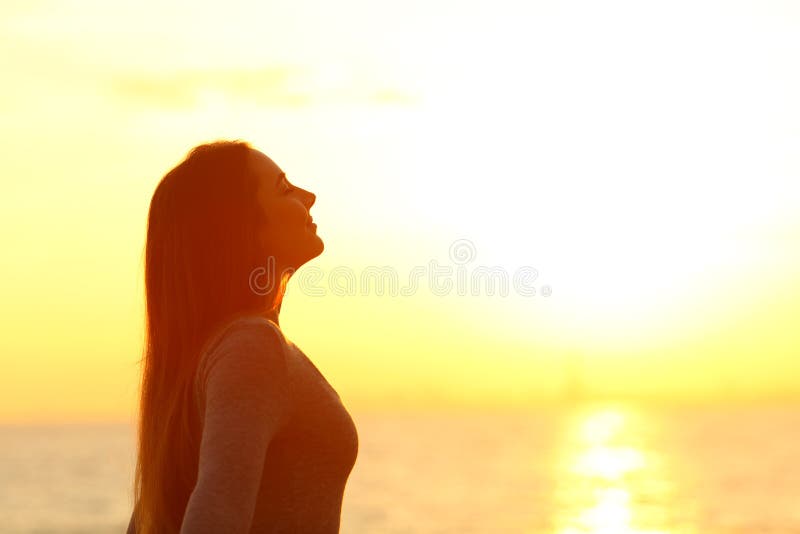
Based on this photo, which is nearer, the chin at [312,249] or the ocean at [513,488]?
the chin at [312,249]

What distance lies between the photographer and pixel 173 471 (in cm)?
300

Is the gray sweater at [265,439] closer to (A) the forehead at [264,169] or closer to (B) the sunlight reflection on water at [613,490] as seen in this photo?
(A) the forehead at [264,169]

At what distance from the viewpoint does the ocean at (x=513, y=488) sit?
42750mm

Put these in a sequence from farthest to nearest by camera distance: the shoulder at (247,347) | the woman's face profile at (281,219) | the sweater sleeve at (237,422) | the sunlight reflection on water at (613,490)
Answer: the sunlight reflection on water at (613,490), the woman's face profile at (281,219), the shoulder at (247,347), the sweater sleeve at (237,422)

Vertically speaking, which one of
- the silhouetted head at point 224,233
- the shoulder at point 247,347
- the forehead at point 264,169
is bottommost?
the shoulder at point 247,347

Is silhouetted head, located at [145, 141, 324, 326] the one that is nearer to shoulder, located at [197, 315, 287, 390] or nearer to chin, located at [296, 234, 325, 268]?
chin, located at [296, 234, 325, 268]

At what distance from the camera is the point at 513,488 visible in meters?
58.4

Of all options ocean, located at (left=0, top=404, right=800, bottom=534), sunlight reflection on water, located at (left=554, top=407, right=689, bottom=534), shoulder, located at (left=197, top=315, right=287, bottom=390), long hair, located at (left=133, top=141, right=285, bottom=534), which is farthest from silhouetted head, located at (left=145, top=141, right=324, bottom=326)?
sunlight reflection on water, located at (left=554, top=407, right=689, bottom=534)

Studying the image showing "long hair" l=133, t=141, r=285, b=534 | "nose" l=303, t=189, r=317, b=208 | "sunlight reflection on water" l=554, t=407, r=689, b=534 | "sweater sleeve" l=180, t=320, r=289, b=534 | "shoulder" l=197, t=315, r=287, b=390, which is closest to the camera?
"sweater sleeve" l=180, t=320, r=289, b=534

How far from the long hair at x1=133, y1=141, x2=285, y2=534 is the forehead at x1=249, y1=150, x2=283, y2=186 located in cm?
2

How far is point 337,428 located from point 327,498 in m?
0.20

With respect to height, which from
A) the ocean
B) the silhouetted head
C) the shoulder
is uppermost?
the ocean

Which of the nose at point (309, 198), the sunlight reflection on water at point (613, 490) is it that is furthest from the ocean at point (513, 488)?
the nose at point (309, 198)

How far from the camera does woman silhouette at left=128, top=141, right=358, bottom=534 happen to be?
107 inches
